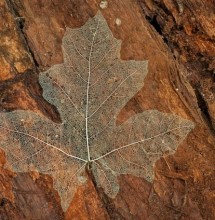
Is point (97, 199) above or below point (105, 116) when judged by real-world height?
below

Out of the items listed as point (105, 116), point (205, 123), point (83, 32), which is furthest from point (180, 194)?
point (83, 32)

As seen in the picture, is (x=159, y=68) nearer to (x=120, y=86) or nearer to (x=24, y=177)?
(x=120, y=86)

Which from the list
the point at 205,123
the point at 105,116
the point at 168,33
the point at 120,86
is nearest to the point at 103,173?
the point at 105,116

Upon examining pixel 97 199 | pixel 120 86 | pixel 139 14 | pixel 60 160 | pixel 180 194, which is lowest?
pixel 180 194

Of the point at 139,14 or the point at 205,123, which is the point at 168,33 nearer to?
the point at 139,14

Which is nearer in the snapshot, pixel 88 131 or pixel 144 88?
pixel 88 131

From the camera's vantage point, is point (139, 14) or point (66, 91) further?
point (139, 14)
